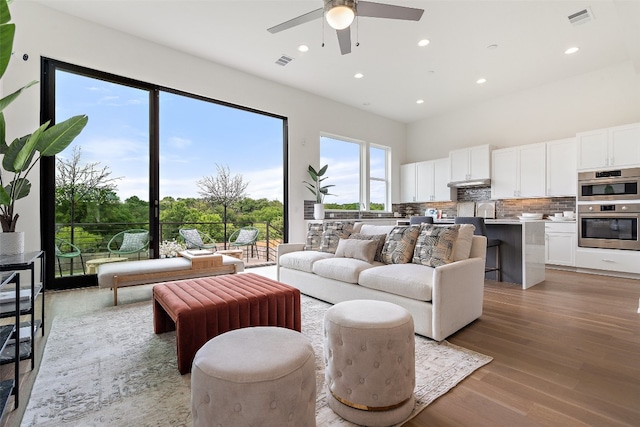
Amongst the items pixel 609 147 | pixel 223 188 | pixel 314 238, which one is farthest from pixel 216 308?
pixel 609 147

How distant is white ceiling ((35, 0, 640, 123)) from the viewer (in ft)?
11.9

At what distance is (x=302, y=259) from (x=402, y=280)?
1447mm

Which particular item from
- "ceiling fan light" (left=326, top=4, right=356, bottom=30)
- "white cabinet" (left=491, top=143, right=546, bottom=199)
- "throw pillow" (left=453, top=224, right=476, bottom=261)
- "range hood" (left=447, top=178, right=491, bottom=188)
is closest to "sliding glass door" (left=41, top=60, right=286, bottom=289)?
"ceiling fan light" (left=326, top=4, right=356, bottom=30)

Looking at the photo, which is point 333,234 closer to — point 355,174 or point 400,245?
point 400,245

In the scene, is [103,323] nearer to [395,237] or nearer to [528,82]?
[395,237]

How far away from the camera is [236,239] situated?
677cm

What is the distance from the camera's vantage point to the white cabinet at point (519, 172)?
567 centimetres

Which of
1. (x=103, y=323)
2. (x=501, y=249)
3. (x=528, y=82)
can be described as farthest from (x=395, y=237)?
(x=528, y=82)

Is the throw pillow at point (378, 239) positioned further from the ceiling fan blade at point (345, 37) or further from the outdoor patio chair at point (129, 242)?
the outdoor patio chair at point (129, 242)

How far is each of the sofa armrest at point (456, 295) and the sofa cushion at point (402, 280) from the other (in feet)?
0.34

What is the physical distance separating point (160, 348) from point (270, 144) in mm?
5097

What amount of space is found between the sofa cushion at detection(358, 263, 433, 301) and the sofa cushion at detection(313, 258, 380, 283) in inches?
3.6

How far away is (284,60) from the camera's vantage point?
4.91m

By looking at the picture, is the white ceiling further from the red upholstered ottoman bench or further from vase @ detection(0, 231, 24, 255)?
the red upholstered ottoman bench
